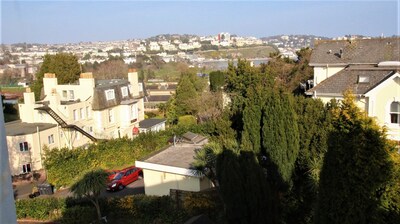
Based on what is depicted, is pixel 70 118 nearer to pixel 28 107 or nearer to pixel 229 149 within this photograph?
pixel 28 107

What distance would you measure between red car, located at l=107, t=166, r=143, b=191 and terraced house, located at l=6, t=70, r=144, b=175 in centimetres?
675

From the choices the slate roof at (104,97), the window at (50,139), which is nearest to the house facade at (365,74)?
the slate roof at (104,97)

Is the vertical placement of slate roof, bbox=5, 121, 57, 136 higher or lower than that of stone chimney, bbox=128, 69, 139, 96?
lower

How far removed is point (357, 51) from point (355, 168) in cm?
2319

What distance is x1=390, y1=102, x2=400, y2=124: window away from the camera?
65.7 feet

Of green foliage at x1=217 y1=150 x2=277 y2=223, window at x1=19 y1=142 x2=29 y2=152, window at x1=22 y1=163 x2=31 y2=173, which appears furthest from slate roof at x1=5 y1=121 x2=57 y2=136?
green foliage at x1=217 y1=150 x2=277 y2=223

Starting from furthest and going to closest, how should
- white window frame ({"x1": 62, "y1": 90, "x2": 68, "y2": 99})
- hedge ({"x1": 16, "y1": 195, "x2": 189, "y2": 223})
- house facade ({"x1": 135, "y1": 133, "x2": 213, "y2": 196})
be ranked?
white window frame ({"x1": 62, "y1": 90, "x2": 68, "y2": 99}), house facade ({"x1": 135, "y1": 133, "x2": 213, "y2": 196}), hedge ({"x1": 16, "y1": 195, "x2": 189, "y2": 223})

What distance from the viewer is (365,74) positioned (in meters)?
22.4

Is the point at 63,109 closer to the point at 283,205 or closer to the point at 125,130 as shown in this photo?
the point at 125,130

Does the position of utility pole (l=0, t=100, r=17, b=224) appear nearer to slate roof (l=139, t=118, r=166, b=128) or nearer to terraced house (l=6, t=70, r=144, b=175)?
terraced house (l=6, t=70, r=144, b=175)

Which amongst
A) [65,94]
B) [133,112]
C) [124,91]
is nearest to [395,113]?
[133,112]

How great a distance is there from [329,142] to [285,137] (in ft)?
29.1

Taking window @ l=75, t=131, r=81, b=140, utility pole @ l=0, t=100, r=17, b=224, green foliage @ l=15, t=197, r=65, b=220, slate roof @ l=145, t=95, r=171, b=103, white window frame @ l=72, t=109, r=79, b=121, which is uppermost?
utility pole @ l=0, t=100, r=17, b=224

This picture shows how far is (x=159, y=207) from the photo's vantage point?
16266 mm
